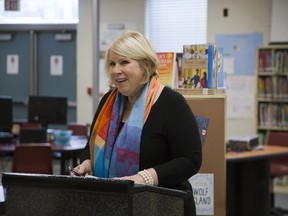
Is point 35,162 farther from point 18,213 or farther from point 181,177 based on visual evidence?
point 18,213

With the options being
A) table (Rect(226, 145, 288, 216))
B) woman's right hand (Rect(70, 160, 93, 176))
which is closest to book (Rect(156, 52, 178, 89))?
woman's right hand (Rect(70, 160, 93, 176))

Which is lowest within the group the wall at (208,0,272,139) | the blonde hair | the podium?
the podium

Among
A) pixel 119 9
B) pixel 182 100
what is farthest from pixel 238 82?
pixel 182 100

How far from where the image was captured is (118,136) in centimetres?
194

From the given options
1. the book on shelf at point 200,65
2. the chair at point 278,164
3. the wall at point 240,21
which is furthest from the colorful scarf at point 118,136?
the wall at point 240,21

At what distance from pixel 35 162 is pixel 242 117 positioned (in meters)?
3.49

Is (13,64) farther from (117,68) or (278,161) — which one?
(117,68)

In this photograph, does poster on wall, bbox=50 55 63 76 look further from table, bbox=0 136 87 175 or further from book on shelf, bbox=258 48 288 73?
book on shelf, bbox=258 48 288 73

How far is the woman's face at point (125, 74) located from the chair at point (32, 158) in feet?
9.83

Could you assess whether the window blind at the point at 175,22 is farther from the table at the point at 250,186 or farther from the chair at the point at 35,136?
the table at the point at 250,186

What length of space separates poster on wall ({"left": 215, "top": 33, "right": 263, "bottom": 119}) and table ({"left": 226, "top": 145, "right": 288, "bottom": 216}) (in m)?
2.38

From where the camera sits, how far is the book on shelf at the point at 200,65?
Answer: 2760 millimetres

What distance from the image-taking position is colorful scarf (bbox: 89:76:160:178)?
6.18 ft

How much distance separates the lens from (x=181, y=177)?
1.86 metres
